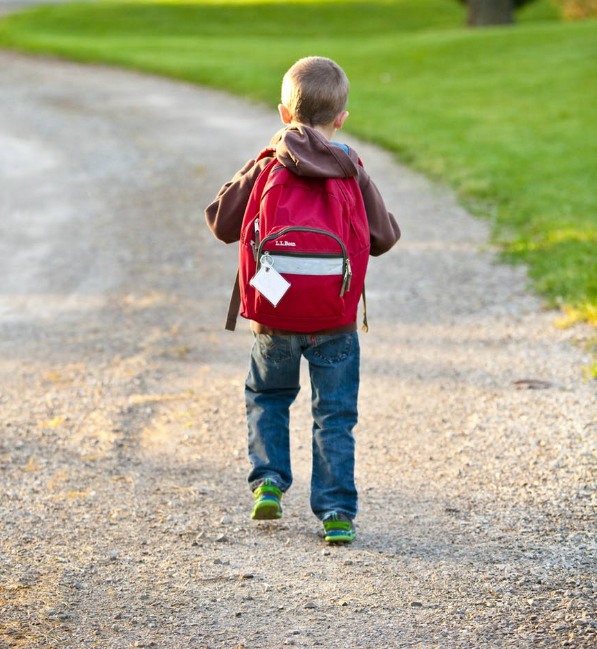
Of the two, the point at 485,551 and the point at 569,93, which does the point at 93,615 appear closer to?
the point at 485,551

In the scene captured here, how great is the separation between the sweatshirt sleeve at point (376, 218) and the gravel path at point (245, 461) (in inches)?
42.6

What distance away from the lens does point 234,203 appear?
127 inches

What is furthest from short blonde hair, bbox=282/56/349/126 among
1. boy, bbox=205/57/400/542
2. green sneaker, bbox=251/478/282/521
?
green sneaker, bbox=251/478/282/521

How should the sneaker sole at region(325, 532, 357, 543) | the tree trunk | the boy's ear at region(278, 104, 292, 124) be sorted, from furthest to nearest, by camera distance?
the tree trunk → the sneaker sole at region(325, 532, 357, 543) → the boy's ear at region(278, 104, 292, 124)

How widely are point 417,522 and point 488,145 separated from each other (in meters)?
8.85

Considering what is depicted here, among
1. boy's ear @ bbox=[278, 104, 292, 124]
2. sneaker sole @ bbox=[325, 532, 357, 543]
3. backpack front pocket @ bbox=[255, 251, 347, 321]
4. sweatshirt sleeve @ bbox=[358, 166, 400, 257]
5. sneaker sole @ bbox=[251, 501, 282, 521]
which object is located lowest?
sneaker sole @ bbox=[325, 532, 357, 543]

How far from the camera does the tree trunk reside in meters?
26.2

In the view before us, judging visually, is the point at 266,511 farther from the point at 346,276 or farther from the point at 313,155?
the point at 313,155

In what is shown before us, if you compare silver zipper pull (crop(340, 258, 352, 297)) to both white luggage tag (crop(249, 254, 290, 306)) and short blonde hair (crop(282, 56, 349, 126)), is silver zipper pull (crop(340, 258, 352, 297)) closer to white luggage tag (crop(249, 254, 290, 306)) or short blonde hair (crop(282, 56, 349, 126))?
white luggage tag (crop(249, 254, 290, 306))

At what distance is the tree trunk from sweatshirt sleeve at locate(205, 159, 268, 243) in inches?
984

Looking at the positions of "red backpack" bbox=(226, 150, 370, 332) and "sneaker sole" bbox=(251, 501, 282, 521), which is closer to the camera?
"red backpack" bbox=(226, 150, 370, 332)

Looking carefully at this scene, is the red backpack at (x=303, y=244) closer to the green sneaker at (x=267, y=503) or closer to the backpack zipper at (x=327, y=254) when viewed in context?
the backpack zipper at (x=327, y=254)

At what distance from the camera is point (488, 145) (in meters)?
11.6

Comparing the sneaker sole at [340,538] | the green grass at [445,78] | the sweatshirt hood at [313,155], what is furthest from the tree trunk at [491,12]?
the sneaker sole at [340,538]
